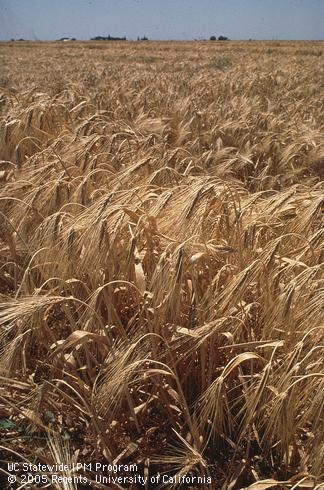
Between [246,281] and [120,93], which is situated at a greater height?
[120,93]

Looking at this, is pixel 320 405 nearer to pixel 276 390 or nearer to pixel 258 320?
pixel 276 390

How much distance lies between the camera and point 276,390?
122 centimetres

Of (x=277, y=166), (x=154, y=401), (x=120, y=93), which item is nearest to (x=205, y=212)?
(x=154, y=401)

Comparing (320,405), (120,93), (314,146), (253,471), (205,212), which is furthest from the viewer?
(120,93)

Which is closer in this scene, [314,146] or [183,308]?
[183,308]

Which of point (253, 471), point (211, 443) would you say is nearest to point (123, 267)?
point (211, 443)

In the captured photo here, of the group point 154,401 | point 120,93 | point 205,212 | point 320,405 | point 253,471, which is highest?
point 120,93

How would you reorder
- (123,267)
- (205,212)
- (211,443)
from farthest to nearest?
1. (205,212)
2. (123,267)
3. (211,443)

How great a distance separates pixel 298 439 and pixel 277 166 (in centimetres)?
259

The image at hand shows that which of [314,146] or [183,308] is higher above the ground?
[314,146]

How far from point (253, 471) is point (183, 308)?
1.91 feet

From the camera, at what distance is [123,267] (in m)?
1.64

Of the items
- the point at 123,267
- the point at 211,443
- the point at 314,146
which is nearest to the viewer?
the point at 211,443

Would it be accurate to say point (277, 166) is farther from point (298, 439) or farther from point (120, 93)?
point (120, 93)
